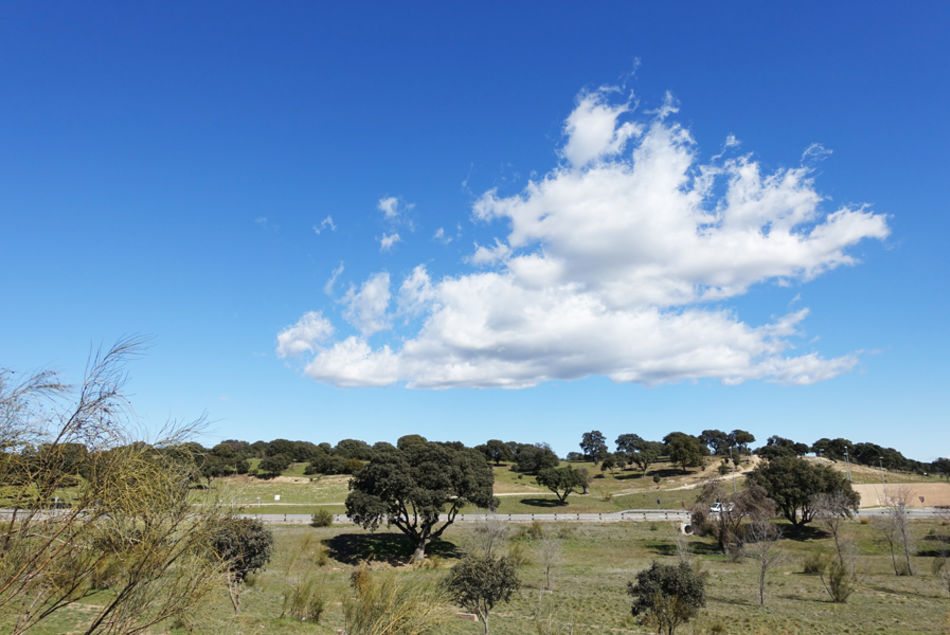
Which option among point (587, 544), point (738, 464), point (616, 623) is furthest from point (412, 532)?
point (738, 464)

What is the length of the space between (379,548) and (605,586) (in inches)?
849

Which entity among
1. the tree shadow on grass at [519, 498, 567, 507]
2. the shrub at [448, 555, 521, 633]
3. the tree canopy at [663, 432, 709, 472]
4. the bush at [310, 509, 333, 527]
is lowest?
the tree shadow on grass at [519, 498, 567, 507]

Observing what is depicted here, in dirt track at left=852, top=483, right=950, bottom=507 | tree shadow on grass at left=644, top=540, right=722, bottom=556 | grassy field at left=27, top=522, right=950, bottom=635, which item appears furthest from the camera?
dirt track at left=852, top=483, right=950, bottom=507

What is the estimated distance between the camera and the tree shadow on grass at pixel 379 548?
44.3 metres

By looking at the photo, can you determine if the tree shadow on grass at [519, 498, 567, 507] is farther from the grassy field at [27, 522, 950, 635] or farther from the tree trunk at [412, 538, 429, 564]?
the tree trunk at [412, 538, 429, 564]

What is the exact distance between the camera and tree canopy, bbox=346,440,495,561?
4522cm

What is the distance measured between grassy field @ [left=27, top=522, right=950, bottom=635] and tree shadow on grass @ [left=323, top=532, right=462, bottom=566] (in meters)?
0.12

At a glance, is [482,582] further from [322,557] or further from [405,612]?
[322,557]

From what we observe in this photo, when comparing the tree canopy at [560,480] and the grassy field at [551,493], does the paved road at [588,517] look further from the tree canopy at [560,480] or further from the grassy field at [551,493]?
the tree canopy at [560,480]

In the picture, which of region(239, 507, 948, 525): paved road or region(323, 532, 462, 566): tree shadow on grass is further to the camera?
region(239, 507, 948, 525): paved road

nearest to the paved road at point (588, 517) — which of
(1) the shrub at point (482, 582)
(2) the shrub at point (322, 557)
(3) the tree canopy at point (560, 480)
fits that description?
(3) the tree canopy at point (560, 480)

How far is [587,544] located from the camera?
55.4 metres

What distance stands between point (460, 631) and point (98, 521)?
23.6 m

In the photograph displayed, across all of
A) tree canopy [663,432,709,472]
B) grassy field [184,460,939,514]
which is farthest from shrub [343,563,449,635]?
tree canopy [663,432,709,472]
